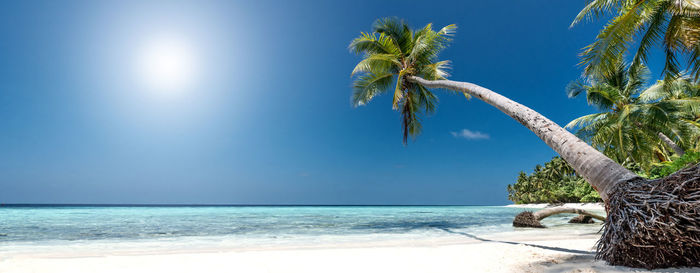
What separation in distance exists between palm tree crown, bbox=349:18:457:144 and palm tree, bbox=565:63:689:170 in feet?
24.4

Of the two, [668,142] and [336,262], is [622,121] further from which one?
A: [336,262]

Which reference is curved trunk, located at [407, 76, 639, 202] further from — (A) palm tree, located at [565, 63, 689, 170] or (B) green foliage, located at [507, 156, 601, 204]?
(B) green foliage, located at [507, 156, 601, 204]

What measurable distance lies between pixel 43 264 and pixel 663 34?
43.9 feet

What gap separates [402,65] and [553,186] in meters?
54.3

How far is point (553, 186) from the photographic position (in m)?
51.7

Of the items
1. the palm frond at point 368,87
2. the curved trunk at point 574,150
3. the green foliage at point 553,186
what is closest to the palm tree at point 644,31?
the curved trunk at point 574,150

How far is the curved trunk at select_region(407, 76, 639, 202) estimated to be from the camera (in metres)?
3.82

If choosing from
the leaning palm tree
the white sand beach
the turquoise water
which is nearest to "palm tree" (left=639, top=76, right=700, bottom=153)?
the turquoise water

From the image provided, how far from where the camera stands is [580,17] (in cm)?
700

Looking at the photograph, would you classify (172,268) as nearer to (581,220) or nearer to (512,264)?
(512,264)

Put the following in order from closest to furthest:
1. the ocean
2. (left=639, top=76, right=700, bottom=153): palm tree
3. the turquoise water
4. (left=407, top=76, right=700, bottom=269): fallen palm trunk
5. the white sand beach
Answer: (left=407, top=76, right=700, bottom=269): fallen palm trunk < the white sand beach < the ocean < the turquoise water < (left=639, top=76, right=700, bottom=153): palm tree

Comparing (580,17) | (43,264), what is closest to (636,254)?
(580,17)

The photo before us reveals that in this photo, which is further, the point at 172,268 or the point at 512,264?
the point at 172,268

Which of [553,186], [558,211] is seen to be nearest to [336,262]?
[558,211]
